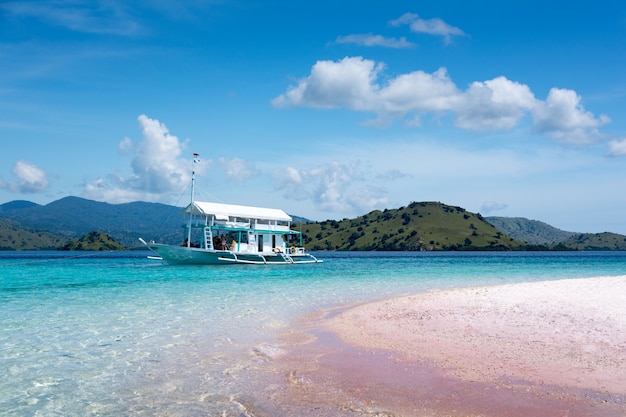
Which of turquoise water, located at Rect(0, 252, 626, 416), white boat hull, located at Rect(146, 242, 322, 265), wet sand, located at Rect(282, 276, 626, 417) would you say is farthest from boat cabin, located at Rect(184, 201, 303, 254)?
wet sand, located at Rect(282, 276, 626, 417)

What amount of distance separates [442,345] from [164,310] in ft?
50.6

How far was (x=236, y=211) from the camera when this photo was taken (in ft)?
244

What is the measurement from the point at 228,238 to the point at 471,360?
6472 cm

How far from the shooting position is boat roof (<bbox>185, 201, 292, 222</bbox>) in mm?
70375

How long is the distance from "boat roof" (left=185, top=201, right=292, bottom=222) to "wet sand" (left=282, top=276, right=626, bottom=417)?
49.3m

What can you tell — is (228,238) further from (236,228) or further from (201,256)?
(201,256)

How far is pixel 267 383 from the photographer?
12477 mm

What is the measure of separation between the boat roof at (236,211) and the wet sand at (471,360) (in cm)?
4929

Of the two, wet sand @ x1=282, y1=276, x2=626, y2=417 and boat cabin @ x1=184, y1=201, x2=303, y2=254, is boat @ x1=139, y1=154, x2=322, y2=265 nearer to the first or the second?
boat cabin @ x1=184, y1=201, x2=303, y2=254

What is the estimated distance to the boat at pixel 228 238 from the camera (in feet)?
229

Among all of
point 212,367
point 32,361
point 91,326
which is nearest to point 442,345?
point 212,367

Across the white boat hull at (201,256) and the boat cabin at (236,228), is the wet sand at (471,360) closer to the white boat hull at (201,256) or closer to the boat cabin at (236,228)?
the white boat hull at (201,256)

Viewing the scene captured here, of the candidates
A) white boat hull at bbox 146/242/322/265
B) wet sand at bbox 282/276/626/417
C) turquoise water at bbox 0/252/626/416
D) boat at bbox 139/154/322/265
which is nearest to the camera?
wet sand at bbox 282/276/626/417

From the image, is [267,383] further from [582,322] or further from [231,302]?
[231,302]
